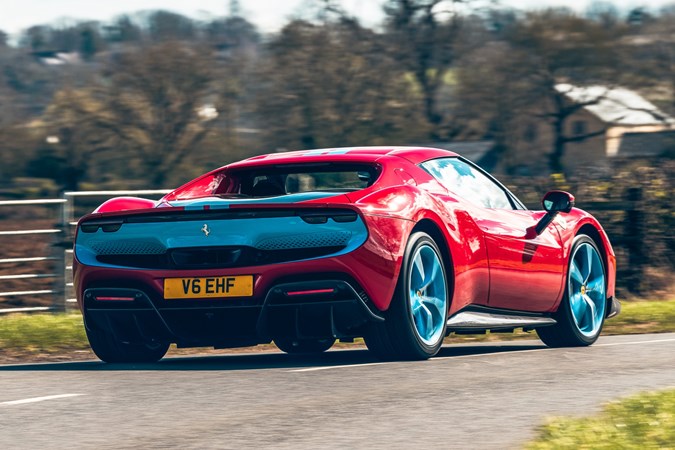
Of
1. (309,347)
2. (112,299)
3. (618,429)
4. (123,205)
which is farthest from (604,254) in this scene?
(618,429)

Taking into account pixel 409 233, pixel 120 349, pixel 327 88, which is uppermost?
pixel 327 88

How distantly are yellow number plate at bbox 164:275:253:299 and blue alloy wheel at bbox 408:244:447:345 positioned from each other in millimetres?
963

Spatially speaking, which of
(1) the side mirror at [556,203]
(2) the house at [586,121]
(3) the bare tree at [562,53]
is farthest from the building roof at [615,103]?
(1) the side mirror at [556,203]

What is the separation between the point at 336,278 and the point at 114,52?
5474cm

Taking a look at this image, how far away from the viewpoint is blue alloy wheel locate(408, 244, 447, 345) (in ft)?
25.3

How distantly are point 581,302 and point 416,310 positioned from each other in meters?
2.50

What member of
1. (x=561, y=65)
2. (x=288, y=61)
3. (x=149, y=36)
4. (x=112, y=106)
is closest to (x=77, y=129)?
(x=112, y=106)

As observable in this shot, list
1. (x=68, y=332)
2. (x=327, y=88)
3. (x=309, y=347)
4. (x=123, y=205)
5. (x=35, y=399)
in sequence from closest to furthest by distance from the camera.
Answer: (x=35, y=399) → (x=123, y=205) → (x=309, y=347) → (x=68, y=332) → (x=327, y=88)

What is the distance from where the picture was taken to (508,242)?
28.9 feet

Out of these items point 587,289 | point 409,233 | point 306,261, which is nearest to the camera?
point 306,261

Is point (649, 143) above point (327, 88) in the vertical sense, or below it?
below

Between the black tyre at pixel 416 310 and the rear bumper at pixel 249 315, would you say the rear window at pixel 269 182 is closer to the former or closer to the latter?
the black tyre at pixel 416 310

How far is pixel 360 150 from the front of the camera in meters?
8.58

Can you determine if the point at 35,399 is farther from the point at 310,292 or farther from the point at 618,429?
the point at 618,429
